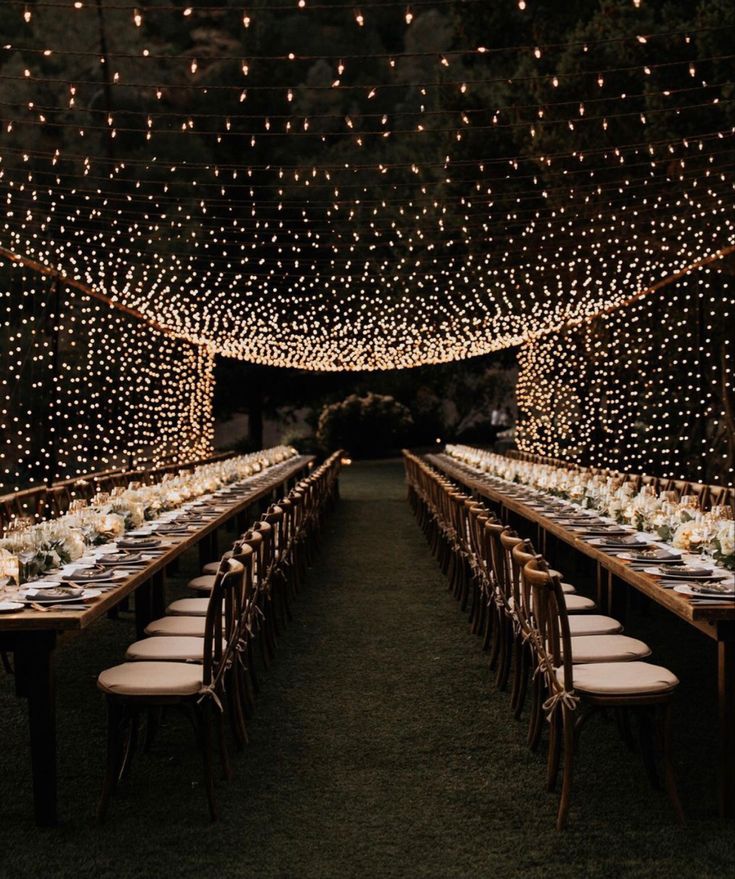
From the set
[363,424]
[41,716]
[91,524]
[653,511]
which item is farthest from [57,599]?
[363,424]

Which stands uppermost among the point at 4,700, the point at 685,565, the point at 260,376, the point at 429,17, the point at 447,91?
the point at 429,17

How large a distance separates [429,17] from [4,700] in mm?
39571

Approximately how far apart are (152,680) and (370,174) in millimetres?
25944

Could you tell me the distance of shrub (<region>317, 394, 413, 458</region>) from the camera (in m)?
25.9

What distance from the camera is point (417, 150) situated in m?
26.3

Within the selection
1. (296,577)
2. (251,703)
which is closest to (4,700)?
(251,703)

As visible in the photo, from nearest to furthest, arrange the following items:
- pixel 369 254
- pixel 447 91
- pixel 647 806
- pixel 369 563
Result: pixel 647 806 → pixel 369 563 → pixel 447 91 → pixel 369 254

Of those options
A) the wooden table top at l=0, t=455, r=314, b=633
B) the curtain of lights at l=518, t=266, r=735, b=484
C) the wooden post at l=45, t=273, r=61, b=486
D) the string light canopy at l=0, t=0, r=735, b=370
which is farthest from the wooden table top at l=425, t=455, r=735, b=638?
the curtain of lights at l=518, t=266, r=735, b=484

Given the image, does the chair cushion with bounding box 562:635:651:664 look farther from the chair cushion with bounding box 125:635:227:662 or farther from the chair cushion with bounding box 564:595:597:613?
the chair cushion with bounding box 125:635:227:662

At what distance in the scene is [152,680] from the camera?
3668 mm

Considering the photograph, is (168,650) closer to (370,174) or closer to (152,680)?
(152,680)

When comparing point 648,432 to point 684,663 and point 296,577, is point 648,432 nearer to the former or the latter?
point 296,577

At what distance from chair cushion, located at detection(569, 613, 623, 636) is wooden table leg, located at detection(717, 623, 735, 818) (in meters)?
0.92

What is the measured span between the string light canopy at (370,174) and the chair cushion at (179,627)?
2.78 m
